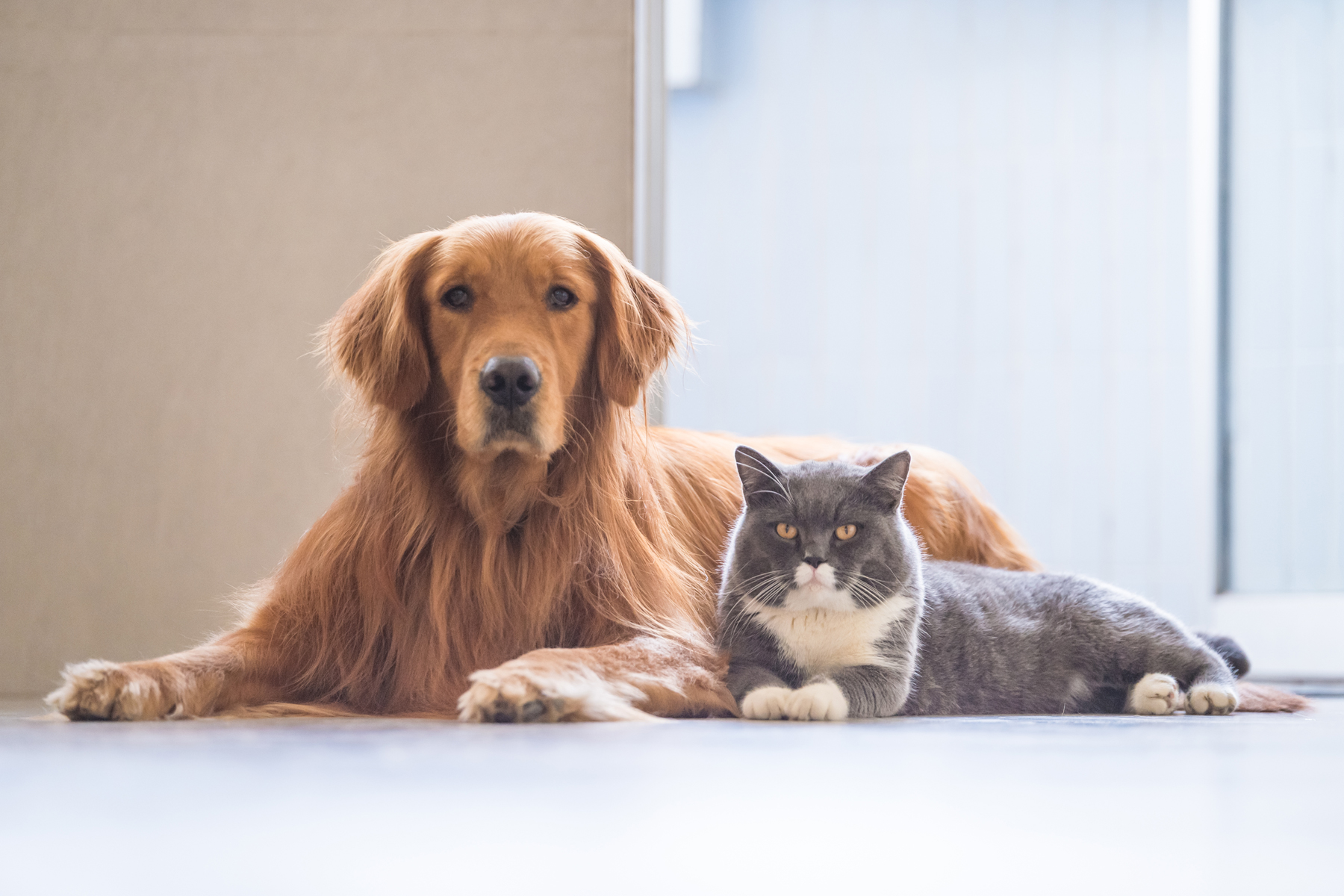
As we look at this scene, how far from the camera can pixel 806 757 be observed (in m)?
1.19

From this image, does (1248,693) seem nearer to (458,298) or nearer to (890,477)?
(890,477)

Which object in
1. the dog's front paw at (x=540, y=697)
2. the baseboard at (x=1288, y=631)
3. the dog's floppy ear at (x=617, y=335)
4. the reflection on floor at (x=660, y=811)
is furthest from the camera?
the baseboard at (x=1288, y=631)

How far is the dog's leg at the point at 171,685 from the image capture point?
4.84 ft

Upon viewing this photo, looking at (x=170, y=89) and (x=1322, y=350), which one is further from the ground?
(x=170, y=89)

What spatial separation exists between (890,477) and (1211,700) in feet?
1.86

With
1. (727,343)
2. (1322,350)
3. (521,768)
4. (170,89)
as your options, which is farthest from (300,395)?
(1322,350)

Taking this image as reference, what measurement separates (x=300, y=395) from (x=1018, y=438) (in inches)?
76.8

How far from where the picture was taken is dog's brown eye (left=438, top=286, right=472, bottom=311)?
1692 mm

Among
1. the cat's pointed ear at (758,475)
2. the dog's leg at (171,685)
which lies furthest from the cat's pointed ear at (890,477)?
the dog's leg at (171,685)

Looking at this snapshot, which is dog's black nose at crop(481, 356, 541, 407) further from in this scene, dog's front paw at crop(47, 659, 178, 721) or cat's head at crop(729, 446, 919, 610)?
dog's front paw at crop(47, 659, 178, 721)

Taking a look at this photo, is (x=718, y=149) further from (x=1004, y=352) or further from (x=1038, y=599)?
(x=1038, y=599)

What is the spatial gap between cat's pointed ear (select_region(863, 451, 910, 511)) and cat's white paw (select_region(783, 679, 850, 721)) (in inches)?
12.8

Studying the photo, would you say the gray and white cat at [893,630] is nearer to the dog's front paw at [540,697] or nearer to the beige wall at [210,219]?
the dog's front paw at [540,697]

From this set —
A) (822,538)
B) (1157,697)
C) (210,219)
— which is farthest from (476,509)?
(210,219)
